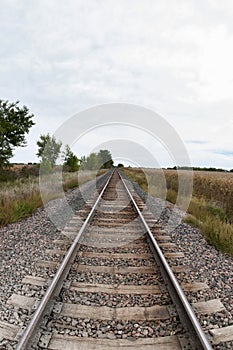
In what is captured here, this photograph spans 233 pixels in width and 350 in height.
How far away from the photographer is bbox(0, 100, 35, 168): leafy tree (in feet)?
83.6

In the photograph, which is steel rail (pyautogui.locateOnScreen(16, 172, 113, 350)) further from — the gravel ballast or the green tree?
the green tree

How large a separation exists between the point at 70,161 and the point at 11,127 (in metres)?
10.5

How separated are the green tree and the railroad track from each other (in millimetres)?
29731

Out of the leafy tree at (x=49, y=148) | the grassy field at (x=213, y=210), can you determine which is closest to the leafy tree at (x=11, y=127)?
the leafy tree at (x=49, y=148)

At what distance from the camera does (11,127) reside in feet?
85.4

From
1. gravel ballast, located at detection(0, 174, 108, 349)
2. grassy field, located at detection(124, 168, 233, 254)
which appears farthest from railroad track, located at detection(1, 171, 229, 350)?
grassy field, located at detection(124, 168, 233, 254)

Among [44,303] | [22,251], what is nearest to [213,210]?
[22,251]

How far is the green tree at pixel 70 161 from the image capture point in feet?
113

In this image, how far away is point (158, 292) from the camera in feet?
11.6

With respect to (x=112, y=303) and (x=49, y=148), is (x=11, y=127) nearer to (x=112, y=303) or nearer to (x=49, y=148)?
(x=49, y=148)

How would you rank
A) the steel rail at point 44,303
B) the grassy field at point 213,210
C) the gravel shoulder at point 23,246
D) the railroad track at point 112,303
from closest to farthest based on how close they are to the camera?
the steel rail at point 44,303 < the railroad track at point 112,303 < the gravel shoulder at point 23,246 < the grassy field at point 213,210

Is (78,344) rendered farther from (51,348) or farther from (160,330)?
(160,330)

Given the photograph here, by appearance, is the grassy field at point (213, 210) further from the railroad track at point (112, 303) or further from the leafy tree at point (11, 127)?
the leafy tree at point (11, 127)

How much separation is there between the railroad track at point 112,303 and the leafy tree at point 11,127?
2231 cm
